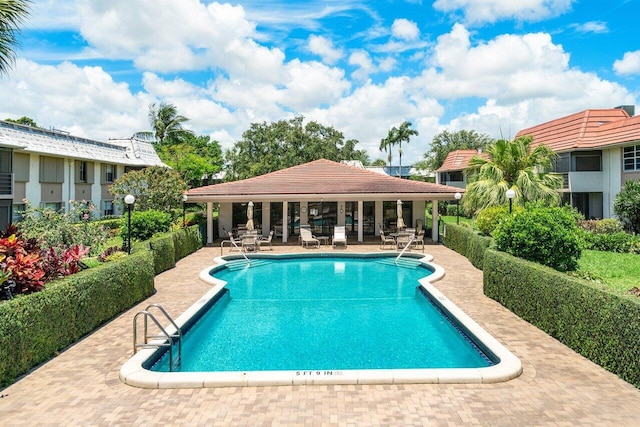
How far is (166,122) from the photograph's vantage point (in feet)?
181

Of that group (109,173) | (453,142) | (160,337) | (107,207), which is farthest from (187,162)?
(453,142)

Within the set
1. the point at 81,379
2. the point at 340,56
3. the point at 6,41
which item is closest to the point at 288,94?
the point at 340,56

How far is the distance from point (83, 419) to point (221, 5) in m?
13.8

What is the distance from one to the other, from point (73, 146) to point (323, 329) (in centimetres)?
2813

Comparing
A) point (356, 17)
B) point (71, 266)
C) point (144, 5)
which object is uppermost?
point (356, 17)

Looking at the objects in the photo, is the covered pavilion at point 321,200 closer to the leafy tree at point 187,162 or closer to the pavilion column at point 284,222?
the pavilion column at point 284,222

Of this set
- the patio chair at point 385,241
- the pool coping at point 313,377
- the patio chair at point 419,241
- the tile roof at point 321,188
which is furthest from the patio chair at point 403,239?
the pool coping at point 313,377

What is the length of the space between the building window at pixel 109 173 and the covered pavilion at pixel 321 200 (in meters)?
13.7

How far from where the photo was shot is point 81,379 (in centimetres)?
673

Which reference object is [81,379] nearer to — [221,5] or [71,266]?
[71,266]

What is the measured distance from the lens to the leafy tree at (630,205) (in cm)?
2058

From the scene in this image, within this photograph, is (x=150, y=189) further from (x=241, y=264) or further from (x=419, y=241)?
(x=419, y=241)

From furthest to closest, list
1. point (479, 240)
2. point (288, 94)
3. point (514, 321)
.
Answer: point (288, 94)
point (479, 240)
point (514, 321)

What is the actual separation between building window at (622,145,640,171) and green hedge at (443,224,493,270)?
10.6m
